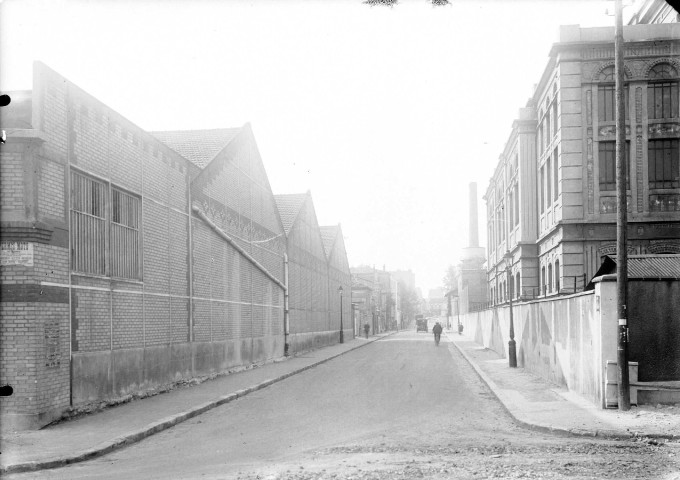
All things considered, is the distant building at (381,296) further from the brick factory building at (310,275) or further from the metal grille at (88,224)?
the metal grille at (88,224)

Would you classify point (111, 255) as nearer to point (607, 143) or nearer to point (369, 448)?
point (369, 448)

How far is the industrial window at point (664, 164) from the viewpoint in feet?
96.0

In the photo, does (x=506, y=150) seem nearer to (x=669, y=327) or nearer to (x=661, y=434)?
(x=669, y=327)

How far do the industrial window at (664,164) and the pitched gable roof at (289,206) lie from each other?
17.4m

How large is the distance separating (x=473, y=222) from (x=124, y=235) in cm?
6980

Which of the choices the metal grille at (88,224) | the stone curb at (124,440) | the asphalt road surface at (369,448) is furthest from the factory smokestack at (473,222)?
the metal grille at (88,224)

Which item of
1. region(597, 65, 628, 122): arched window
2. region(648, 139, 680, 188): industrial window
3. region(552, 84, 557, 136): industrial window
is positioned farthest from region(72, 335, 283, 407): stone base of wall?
region(648, 139, 680, 188): industrial window

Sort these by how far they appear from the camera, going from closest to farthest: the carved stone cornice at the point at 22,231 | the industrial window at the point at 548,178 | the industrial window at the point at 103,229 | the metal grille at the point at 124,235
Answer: the carved stone cornice at the point at 22,231, the industrial window at the point at 103,229, the metal grille at the point at 124,235, the industrial window at the point at 548,178

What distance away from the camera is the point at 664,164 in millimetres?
29453

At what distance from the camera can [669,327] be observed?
13.9 meters

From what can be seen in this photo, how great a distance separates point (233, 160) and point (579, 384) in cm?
1495

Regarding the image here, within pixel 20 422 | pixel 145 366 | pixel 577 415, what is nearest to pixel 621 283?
pixel 577 415

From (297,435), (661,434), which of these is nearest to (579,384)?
(661,434)

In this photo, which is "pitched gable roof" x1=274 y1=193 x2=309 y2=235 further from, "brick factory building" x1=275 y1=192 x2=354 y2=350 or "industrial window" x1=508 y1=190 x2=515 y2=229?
"industrial window" x1=508 y1=190 x2=515 y2=229
